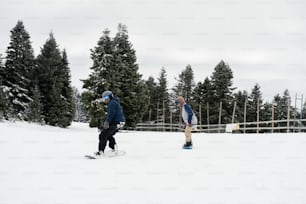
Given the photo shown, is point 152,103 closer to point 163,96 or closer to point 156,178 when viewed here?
point 163,96

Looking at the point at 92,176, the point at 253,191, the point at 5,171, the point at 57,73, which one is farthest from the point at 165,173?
the point at 57,73

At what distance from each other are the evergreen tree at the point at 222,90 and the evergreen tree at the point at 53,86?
74.0ft

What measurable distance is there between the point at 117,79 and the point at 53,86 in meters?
9.34

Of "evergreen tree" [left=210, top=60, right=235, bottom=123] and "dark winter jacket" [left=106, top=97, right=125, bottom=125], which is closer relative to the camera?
"dark winter jacket" [left=106, top=97, right=125, bottom=125]

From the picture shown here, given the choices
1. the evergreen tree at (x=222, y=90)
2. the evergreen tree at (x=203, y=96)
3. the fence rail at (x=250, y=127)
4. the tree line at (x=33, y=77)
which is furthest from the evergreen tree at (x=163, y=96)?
the tree line at (x=33, y=77)

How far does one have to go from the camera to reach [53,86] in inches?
1575

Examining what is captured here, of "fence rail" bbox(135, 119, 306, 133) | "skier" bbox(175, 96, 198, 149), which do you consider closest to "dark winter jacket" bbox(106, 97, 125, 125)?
"skier" bbox(175, 96, 198, 149)

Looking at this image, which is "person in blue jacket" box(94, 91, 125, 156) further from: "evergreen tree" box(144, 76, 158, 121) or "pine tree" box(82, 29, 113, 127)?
"evergreen tree" box(144, 76, 158, 121)

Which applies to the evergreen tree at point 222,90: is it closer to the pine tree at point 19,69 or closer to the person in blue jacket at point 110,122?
the pine tree at point 19,69

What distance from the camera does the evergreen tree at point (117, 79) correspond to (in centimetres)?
3422

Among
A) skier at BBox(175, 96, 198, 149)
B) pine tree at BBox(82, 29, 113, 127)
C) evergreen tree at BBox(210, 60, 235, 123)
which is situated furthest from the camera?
evergreen tree at BBox(210, 60, 235, 123)

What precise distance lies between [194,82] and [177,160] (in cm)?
6700

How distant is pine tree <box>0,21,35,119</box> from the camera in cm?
3775

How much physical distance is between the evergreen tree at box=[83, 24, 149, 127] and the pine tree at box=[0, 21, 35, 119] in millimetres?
8168
